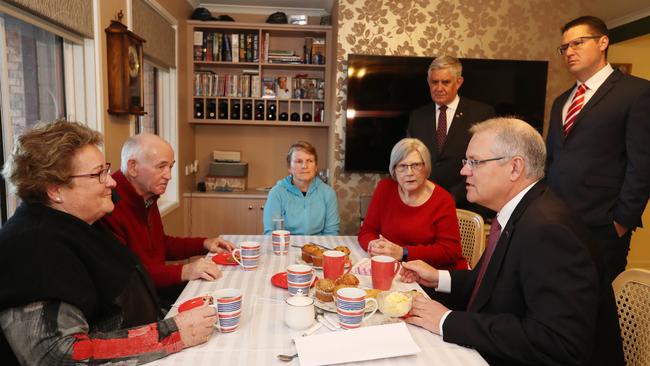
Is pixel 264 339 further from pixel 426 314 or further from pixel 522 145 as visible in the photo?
pixel 522 145

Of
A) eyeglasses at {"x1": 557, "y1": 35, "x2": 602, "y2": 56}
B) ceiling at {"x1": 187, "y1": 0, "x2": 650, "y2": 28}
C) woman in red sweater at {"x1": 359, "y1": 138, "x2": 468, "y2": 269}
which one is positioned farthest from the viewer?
ceiling at {"x1": 187, "y1": 0, "x2": 650, "y2": 28}

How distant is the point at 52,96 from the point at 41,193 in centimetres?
144

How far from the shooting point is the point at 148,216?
77.0 inches

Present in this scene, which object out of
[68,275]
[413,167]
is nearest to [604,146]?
[413,167]

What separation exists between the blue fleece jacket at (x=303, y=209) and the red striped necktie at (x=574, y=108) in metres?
1.36

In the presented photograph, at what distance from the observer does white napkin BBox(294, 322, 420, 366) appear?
1054 mm

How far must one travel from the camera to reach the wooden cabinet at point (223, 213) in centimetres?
439

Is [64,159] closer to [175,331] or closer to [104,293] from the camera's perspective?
[104,293]

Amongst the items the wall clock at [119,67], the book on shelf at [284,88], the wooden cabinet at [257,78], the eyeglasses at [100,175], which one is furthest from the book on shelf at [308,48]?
the eyeglasses at [100,175]

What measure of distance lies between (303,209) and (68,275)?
1.60 m

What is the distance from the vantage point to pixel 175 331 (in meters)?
1.10

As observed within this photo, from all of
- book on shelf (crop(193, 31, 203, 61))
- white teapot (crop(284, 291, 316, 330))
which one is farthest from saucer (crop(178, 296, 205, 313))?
book on shelf (crop(193, 31, 203, 61))

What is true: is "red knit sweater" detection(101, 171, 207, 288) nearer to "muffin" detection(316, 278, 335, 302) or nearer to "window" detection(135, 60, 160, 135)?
"muffin" detection(316, 278, 335, 302)

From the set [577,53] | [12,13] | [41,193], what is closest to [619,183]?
[577,53]
